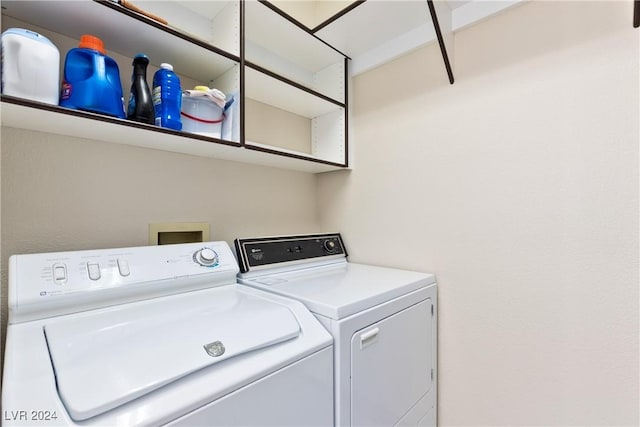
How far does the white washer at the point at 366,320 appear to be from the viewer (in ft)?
3.22

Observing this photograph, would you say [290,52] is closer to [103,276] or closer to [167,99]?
[167,99]

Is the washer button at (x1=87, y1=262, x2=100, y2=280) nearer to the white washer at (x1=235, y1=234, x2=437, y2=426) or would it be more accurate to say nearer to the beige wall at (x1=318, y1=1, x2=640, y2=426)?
the white washer at (x1=235, y1=234, x2=437, y2=426)

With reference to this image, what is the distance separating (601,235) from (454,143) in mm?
670

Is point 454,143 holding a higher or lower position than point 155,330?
higher

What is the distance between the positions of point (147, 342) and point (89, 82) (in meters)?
0.84

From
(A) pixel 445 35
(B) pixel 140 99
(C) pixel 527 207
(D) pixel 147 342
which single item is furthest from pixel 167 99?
(C) pixel 527 207

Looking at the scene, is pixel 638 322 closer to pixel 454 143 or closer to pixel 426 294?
pixel 426 294

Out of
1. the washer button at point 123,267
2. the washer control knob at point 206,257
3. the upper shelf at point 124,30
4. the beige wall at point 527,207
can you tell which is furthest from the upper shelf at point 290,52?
the washer button at point 123,267

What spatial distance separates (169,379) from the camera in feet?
2.07

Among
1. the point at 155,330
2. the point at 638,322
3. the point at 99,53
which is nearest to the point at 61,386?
the point at 155,330

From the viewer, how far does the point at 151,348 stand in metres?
0.71

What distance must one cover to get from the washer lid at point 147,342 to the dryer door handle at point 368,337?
0.83 ft

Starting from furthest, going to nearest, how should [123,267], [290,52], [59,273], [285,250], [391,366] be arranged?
[290,52], [285,250], [391,366], [123,267], [59,273]

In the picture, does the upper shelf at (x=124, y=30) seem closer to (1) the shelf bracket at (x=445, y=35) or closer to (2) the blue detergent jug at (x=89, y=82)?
(2) the blue detergent jug at (x=89, y=82)
